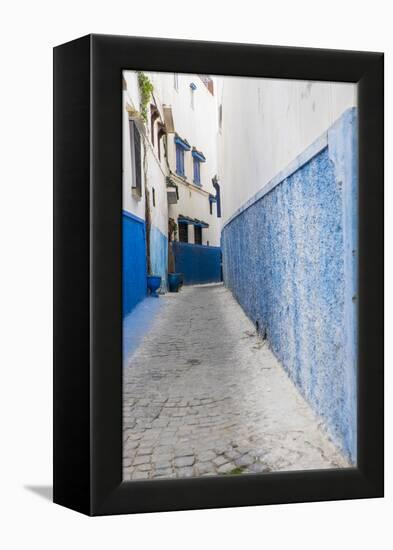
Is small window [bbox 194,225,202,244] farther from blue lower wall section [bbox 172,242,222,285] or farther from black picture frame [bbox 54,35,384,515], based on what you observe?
black picture frame [bbox 54,35,384,515]

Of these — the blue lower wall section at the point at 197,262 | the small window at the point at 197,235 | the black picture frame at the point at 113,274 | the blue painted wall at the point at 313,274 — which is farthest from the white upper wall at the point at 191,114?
the blue painted wall at the point at 313,274

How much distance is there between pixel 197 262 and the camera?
3.88 metres

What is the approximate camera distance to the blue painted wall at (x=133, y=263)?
3393 mm

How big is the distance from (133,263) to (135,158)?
1.79 feet

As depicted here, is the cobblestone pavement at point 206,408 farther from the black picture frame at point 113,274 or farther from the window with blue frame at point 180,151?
the window with blue frame at point 180,151

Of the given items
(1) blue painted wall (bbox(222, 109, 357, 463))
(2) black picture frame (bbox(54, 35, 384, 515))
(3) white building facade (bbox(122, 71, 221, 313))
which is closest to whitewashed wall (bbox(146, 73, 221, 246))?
(3) white building facade (bbox(122, 71, 221, 313))

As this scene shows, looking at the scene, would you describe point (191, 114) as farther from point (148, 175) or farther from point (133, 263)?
point (133, 263)

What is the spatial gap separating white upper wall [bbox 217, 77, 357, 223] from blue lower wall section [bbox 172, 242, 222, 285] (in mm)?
→ 259

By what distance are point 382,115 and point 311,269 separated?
3.04 ft

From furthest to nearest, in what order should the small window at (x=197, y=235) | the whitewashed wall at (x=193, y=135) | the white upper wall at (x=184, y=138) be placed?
the small window at (x=197, y=235), the whitewashed wall at (x=193, y=135), the white upper wall at (x=184, y=138)

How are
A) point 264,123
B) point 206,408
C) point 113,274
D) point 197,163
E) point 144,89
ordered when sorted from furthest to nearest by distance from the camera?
point 264,123, point 197,163, point 206,408, point 144,89, point 113,274

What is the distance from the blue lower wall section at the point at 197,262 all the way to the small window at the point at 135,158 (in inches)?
16.5

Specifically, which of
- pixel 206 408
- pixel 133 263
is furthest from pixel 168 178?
pixel 206 408

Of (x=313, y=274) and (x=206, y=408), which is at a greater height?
(x=313, y=274)
